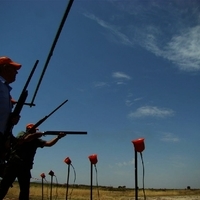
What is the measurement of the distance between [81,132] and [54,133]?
566 mm

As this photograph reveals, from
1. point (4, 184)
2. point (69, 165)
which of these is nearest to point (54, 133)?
point (4, 184)

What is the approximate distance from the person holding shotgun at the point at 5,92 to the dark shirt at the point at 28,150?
294 centimetres

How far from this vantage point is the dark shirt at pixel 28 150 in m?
6.52

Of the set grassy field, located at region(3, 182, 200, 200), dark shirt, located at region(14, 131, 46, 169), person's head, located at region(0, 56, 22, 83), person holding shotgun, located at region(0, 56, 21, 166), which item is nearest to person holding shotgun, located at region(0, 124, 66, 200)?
dark shirt, located at region(14, 131, 46, 169)

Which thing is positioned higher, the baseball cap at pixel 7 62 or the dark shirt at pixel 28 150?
the baseball cap at pixel 7 62

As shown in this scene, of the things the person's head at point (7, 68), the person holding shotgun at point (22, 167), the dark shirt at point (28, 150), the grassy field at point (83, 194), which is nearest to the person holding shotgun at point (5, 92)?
the person's head at point (7, 68)

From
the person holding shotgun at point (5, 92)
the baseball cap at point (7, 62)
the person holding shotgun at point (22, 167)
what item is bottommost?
the person holding shotgun at point (22, 167)

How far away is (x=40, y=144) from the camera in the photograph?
6566mm

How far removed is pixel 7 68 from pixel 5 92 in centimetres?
35

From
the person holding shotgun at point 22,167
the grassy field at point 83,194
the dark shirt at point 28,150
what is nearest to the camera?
the person holding shotgun at point 22,167

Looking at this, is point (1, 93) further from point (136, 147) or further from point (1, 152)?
point (136, 147)

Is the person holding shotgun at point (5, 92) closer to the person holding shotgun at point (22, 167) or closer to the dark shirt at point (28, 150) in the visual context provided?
the person holding shotgun at point (22, 167)

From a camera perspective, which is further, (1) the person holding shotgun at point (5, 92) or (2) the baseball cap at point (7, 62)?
(2) the baseball cap at point (7, 62)

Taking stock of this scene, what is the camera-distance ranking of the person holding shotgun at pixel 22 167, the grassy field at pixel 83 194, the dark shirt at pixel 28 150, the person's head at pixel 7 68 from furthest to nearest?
the grassy field at pixel 83 194 < the dark shirt at pixel 28 150 < the person holding shotgun at pixel 22 167 < the person's head at pixel 7 68
